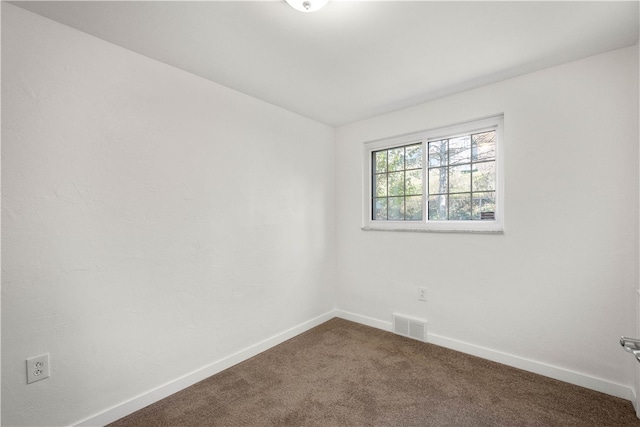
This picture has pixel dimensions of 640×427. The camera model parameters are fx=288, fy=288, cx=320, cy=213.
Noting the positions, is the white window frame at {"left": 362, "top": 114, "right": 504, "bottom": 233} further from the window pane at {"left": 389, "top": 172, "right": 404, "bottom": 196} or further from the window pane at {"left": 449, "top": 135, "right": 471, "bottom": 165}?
the window pane at {"left": 389, "top": 172, "right": 404, "bottom": 196}

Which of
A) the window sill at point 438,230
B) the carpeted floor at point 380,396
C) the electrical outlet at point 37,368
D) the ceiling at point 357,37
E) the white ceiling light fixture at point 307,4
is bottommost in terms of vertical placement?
the carpeted floor at point 380,396

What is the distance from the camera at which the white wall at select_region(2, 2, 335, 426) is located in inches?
58.0

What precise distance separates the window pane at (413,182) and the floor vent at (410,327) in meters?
1.27

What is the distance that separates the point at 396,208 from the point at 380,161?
573mm

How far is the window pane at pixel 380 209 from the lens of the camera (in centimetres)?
323

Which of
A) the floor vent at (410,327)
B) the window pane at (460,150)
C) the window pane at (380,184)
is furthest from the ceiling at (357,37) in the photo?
the floor vent at (410,327)

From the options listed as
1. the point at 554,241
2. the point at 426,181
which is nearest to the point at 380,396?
the point at 554,241

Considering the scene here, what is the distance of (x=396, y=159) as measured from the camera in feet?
10.3

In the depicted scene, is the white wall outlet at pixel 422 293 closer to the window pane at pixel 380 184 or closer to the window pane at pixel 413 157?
the window pane at pixel 380 184

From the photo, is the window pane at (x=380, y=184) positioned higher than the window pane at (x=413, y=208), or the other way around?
the window pane at (x=380, y=184)

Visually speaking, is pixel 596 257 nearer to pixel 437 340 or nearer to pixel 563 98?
pixel 563 98

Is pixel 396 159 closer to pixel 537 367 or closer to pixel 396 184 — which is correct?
pixel 396 184

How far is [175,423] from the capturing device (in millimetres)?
1714

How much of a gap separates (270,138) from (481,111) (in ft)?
6.11
